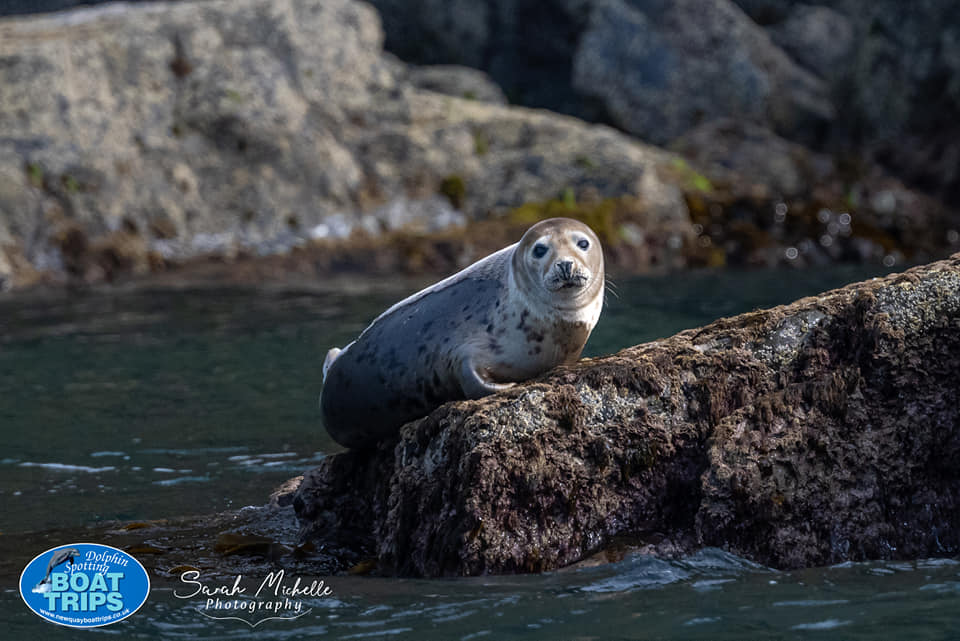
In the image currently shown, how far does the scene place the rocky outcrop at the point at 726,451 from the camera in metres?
4.18

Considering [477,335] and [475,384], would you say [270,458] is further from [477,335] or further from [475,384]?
[475,384]

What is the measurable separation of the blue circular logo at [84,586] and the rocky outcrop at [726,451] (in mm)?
962

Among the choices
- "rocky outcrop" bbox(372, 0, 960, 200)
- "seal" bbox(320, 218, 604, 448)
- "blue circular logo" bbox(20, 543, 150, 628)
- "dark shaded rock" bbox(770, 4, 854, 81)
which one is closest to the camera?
"blue circular logo" bbox(20, 543, 150, 628)

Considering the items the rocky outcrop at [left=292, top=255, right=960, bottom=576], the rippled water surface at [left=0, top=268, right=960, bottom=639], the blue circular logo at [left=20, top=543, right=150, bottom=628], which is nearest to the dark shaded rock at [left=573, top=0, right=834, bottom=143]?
the rippled water surface at [left=0, top=268, right=960, bottom=639]

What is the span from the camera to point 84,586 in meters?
4.09

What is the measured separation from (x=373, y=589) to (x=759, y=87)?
881 inches

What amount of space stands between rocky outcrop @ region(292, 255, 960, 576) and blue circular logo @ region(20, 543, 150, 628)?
962 mm

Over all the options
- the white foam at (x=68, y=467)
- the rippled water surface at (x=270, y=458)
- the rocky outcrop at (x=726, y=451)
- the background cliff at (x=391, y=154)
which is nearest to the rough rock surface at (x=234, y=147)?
the background cliff at (x=391, y=154)

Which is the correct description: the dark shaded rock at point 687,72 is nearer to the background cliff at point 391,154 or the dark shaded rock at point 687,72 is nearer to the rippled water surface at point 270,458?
the background cliff at point 391,154

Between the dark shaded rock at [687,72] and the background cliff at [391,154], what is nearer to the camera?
the background cliff at [391,154]

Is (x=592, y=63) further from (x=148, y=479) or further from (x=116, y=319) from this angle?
(x=148, y=479)

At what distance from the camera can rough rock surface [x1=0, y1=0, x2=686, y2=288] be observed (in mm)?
17812

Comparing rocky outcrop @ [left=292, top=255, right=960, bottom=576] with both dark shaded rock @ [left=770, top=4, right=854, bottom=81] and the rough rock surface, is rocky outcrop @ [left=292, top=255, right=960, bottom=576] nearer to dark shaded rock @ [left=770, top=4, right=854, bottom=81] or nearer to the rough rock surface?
the rough rock surface

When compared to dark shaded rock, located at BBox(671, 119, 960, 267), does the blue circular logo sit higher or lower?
lower
